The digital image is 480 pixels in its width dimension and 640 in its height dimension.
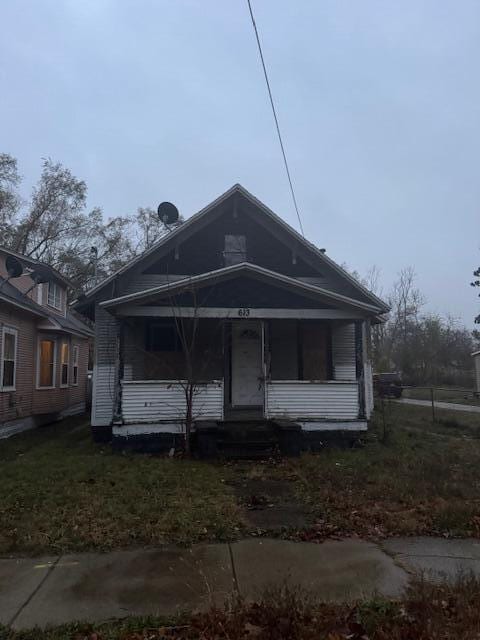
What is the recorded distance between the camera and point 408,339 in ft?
187

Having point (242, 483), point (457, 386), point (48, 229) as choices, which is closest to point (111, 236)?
point (48, 229)

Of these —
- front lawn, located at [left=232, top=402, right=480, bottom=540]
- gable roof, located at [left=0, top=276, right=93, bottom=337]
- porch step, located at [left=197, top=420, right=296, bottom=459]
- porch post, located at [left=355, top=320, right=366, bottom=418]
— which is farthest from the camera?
gable roof, located at [left=0, top=276, right=93, bottom=337]

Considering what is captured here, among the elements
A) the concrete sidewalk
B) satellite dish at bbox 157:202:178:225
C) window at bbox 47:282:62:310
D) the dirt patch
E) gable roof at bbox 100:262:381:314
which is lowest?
the concrete sidewalk

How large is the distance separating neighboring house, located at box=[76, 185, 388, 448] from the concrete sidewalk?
528 centimetres

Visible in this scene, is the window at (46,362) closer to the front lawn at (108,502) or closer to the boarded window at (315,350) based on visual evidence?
the front lawn at (108,502)

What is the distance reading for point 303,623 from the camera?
3.59 m

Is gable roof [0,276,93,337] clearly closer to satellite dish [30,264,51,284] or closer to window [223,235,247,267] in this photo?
satellite dish [30,264,51,284]

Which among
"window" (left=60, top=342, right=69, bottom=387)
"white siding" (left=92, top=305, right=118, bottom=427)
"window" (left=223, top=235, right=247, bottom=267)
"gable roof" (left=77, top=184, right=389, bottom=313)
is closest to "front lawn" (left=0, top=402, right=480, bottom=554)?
"white siding" (left=92, top=305, right=118, bottom=427)

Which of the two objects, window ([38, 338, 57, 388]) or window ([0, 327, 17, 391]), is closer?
window ([0, 327, 17, 391])

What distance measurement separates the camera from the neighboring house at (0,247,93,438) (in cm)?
1391

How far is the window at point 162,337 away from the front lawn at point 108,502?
10.9ft

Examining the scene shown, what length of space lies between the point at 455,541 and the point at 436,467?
11.1 feet

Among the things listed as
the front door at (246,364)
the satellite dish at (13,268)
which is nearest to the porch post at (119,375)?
the front door at (246,364)

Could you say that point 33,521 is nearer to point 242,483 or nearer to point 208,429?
point 242,483
